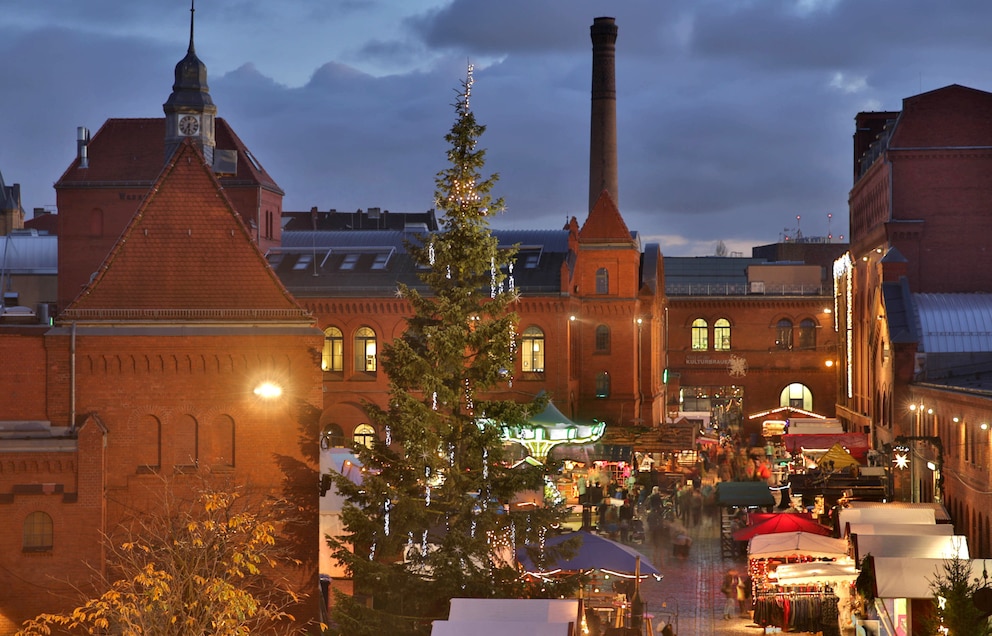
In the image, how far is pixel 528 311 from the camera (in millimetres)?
60500

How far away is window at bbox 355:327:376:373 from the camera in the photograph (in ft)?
199

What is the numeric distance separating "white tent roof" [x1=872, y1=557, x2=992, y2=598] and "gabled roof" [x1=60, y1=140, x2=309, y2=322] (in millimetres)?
13212

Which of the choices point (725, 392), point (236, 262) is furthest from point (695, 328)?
point (236, 262)

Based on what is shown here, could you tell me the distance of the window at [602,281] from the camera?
206 feet

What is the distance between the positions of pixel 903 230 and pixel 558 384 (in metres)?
15.2

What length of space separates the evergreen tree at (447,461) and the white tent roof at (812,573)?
5833 mm

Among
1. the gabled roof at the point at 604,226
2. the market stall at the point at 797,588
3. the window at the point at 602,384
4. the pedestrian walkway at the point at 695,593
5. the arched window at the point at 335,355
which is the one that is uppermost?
the gabled roof at the point at 604,226

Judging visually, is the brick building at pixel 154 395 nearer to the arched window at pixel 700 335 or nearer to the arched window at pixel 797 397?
the arched window at pixel 700 335

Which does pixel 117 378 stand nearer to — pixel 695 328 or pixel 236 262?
pixel 236 262

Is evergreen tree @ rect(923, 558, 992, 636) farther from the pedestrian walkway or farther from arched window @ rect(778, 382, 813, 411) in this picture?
arched window @ rect(778, 382, 813, 411)

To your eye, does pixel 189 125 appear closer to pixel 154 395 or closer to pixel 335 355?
pixel 335 355

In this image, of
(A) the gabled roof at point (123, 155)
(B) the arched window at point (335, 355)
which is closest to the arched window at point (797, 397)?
(B) the arched window at point (335, 355)

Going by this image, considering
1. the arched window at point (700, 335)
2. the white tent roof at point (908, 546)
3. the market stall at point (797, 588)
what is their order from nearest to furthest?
the white tent roof at point (908, 546) < the market stall at point (797, 588) < the arched window at point (700, 335)

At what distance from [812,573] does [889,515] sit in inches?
149
